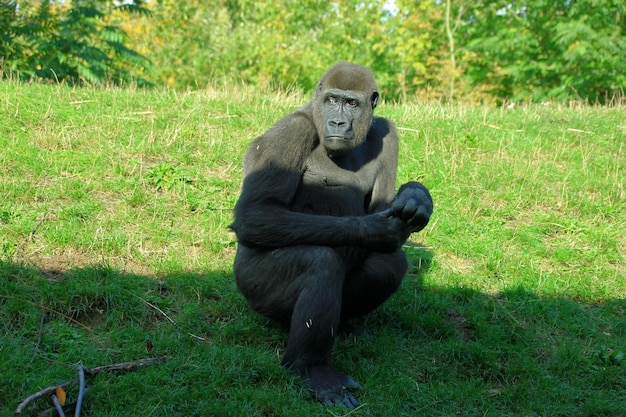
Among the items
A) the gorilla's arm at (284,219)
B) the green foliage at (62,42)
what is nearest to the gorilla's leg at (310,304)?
the gorilla's arm at (284,219)

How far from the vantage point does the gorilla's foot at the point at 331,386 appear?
3932mm

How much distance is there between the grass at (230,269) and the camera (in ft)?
13.6

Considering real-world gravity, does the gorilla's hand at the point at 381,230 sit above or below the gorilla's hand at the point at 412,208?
below

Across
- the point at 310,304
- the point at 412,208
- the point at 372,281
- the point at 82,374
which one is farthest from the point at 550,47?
the point at 82,374

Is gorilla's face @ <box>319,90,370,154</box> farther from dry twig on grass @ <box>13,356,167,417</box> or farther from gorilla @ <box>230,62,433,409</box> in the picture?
dry twig on grass @ <box>13,356,167,417</box>

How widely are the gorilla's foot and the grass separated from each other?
0.07 metres

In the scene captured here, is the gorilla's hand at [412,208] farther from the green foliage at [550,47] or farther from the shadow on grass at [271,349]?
the green foliage at [550,47]

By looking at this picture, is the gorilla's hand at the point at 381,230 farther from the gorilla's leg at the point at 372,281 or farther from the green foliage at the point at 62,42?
the green foliage at the point at 62,42

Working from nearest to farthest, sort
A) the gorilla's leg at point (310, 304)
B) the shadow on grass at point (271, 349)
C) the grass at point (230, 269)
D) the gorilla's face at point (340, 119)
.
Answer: the shadow on grass at point (271, 349) → the gorilla's leg at point (310, 304) → the grass at point (230, 269) → the gorilla's face at point (340, 119)

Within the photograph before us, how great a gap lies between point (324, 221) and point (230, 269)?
5.42 feet

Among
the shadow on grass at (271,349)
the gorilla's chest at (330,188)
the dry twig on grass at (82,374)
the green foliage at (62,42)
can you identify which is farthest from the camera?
the green foliage at (62,42)

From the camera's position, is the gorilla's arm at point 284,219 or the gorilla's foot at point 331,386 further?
the gorilla's arm at point 284,219

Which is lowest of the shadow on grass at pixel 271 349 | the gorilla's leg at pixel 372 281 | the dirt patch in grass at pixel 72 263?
the shadow on grass at pixel 271 349

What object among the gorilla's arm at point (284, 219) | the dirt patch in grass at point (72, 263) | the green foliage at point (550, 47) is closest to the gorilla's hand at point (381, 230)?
the gorilla's arm at point (284, 219)
